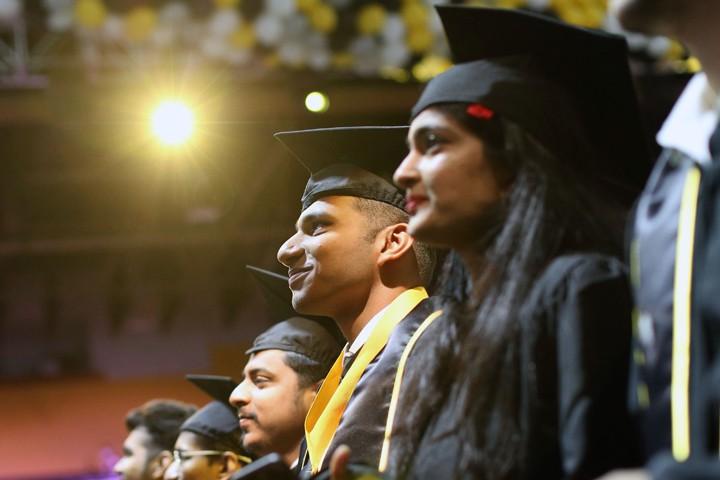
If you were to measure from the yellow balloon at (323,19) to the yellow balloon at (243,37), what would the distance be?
1.29 feet

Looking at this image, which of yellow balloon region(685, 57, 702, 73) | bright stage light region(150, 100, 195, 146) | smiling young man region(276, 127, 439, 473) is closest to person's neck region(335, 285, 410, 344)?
smiling young man region(276, 127, 439, 473)

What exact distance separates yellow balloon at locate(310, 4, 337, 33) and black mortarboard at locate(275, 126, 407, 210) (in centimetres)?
381

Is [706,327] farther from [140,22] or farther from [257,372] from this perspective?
[140,22]

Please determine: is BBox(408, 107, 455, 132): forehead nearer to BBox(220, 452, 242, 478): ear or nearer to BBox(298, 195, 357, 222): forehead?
BBox(298, 195, 357, 222): forehead

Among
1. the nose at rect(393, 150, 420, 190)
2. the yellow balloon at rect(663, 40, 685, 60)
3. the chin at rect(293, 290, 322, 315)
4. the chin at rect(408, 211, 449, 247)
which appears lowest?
the chin at rect(408, 211, 449, 247)

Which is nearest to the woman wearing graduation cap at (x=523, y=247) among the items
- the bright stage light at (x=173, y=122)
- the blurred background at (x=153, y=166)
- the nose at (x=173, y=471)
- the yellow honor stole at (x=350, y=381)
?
the yellow honor stole at (x=350, y=381)

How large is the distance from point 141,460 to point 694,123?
12.8ft

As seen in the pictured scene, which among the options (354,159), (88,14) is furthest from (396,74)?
(354,159)

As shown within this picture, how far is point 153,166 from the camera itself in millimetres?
8516

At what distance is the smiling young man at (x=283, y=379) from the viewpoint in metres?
3.49

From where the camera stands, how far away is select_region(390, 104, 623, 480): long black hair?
1737mm

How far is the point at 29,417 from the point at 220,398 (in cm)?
639

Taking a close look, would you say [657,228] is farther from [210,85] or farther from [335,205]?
[210,85]

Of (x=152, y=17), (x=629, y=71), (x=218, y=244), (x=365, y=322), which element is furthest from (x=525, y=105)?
(x=218, y=244)
